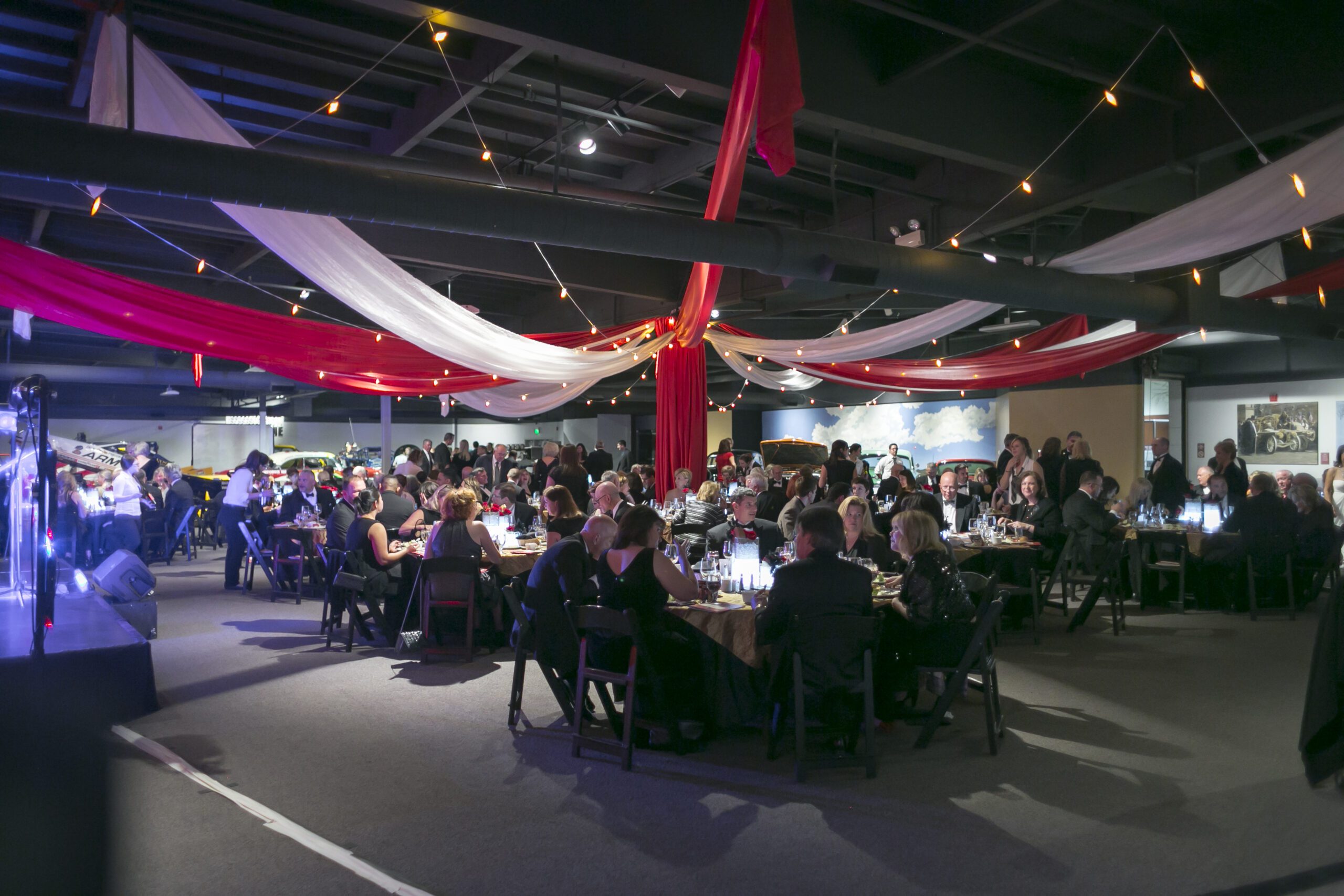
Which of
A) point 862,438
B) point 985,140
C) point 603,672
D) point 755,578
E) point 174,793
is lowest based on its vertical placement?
point 174,793

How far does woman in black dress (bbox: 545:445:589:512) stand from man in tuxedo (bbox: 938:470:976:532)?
391 centimetres

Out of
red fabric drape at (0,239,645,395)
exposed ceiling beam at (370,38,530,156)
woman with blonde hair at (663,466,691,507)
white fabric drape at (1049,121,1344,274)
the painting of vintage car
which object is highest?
exposed ceiling beam at (370,38,530,156)

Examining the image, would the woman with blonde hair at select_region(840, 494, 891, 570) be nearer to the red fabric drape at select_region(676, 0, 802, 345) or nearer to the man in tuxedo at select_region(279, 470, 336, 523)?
the red fabric drape at select_region(676, 0, 802, 345)

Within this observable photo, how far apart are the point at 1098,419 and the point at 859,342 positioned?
8195 mm

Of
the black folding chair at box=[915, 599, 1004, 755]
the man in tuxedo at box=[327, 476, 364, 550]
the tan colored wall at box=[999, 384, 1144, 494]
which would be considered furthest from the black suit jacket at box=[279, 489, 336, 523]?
the tan colored wall at box=[999, 384, 1144, 494]

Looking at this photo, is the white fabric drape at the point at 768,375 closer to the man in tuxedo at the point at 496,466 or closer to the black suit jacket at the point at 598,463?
the man in tuxedo at the point at 496,466

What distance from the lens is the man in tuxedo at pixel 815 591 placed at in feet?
12.9

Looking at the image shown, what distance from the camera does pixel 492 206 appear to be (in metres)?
4.51

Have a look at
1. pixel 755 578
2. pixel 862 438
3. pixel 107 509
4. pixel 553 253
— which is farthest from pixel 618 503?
pixel 862 438

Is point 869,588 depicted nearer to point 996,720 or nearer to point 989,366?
point 996,720

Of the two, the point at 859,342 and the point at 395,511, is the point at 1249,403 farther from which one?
the point at 395,511

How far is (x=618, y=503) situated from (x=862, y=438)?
46.6 feet

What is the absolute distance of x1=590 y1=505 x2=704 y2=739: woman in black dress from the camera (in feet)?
14.1

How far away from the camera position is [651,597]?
14.1ft
